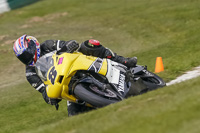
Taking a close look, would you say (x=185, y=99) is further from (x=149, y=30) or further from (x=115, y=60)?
(x=149, y=30)

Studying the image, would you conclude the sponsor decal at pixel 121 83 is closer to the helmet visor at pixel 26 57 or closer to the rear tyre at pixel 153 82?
the rear tyre at pixel 153 82

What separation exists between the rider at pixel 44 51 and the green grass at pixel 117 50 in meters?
0.75

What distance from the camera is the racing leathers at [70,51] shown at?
7.40 metres

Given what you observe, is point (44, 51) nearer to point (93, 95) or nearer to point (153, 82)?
point (93, 95)

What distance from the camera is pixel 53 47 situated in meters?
7.93

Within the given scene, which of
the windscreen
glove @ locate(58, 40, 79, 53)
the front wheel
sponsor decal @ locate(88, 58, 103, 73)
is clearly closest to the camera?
the front wheel

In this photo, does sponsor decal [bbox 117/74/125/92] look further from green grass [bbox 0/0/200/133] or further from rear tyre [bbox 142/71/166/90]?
green grass [bbox 0/0/200/133]

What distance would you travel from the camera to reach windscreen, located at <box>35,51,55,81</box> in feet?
23.2

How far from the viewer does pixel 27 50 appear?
7418 millimetres

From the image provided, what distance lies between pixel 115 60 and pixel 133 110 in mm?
2986

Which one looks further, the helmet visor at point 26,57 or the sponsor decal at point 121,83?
the helmet visor at point 26,57

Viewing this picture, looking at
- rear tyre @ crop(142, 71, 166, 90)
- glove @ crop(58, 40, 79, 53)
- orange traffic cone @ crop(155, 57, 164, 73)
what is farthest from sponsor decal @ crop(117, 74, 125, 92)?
orange traffic cone @ crop(155, 57, 164, 73)

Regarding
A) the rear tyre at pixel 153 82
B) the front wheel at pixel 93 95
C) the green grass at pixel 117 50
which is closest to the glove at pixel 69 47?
the front wheel at pixel 93 95

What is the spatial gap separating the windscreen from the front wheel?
2.55ft
